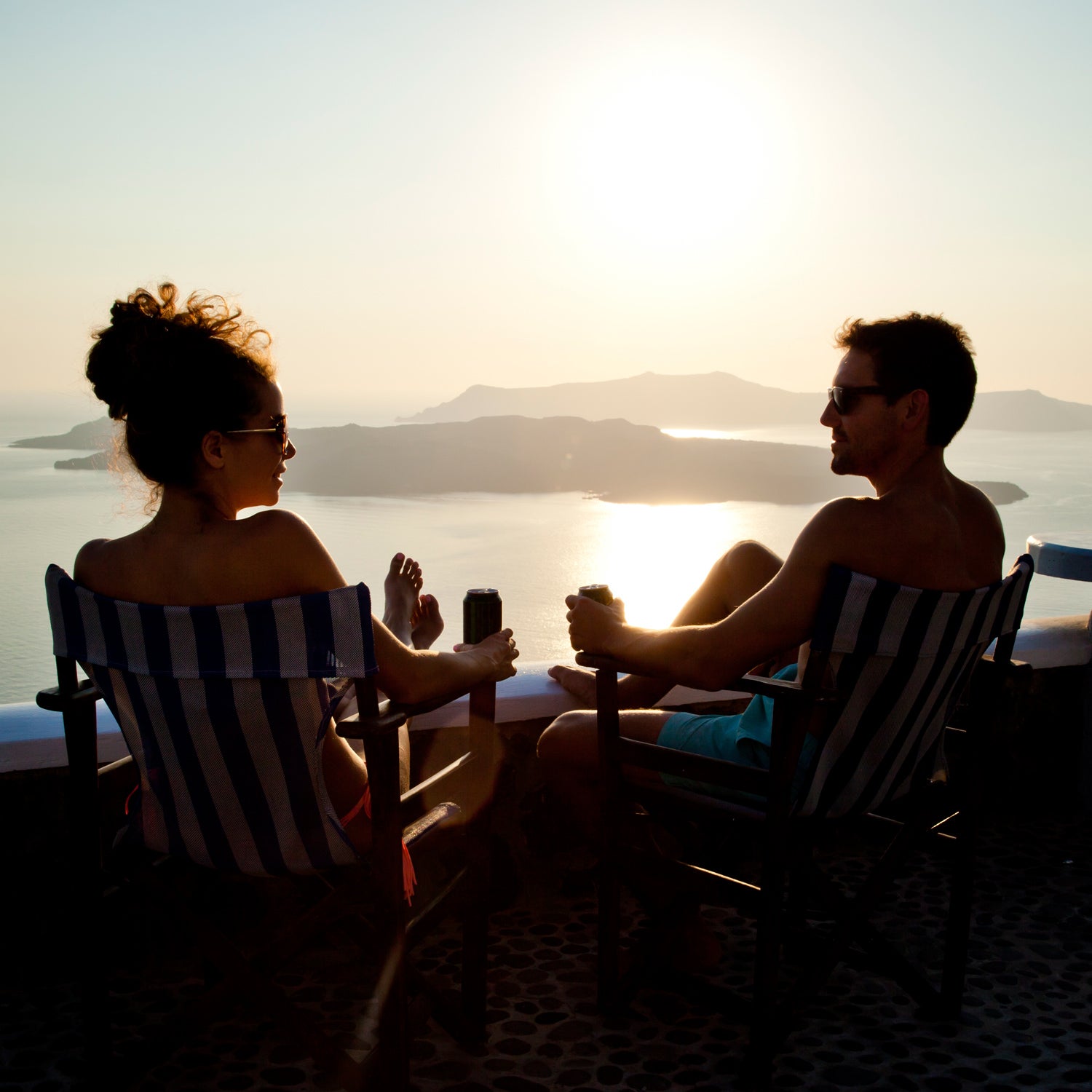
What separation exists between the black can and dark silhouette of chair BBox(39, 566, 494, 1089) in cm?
37

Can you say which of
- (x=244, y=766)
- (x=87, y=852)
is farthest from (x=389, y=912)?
(x=87, y=852)

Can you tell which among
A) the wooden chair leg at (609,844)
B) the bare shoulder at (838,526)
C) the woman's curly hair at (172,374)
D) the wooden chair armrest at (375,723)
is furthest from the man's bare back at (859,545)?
the woman's curly hair at (172,374)

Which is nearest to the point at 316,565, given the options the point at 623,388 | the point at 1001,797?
the point at 1001,797

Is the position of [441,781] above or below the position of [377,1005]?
above

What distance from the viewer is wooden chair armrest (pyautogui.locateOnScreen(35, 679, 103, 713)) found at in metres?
1.72

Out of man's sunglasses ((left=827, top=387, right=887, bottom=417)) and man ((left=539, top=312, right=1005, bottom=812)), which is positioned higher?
man's sunglasses ((left=827, top=387, right=887, bottom=417))

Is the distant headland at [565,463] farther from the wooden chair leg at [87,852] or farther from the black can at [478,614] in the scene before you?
the wooden chair leg at [87,852]

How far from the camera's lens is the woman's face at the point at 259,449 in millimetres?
1740

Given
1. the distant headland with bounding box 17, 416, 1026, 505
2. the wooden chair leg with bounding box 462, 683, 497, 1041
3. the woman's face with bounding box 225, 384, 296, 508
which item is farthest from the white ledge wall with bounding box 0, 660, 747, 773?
the distant headland with bounding box 17, 416, 1026, 505

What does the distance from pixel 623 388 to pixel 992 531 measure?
515 cm

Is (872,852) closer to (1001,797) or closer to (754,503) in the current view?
(1001,797)

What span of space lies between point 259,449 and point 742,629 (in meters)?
1.00

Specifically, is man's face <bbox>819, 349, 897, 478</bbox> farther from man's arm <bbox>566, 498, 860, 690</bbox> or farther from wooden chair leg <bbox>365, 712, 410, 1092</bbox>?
wooden chair leg <bbox>365, 712, 410, 1092</bbox>

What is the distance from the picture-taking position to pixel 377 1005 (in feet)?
5.61
